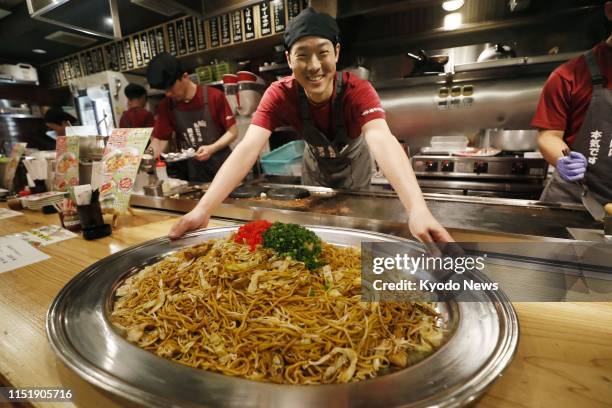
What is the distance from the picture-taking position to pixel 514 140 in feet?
13.1

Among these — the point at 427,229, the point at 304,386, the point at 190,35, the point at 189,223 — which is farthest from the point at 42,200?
the point at 190,35

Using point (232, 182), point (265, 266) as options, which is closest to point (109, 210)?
point (232, 182)

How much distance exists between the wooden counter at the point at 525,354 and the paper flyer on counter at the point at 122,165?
0.57m

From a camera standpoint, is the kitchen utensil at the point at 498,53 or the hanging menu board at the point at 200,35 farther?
the hanging menu board at the point at 200,35

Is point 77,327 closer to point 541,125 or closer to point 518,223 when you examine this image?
point 518,223

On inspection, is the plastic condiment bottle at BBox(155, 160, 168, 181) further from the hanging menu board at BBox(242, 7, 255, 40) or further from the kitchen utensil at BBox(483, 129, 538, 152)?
the kitchen utensil at BBox(483, 129, 538, 152)

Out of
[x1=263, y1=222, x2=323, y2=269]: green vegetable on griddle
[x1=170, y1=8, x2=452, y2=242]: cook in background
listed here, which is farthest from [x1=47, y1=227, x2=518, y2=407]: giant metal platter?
[x1=263, y1=222, x2=323, y2=269]: green vegetable on griddle

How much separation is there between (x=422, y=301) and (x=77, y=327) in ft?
3.53

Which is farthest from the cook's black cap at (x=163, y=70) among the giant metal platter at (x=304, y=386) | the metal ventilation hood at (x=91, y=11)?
the giant metal platter at (x=304, y=386)

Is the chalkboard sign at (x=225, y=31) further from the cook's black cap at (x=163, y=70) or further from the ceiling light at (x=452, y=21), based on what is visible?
the ceiling light at (x=452, y=21)

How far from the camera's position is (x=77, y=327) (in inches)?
34.3

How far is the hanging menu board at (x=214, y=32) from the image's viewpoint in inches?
189

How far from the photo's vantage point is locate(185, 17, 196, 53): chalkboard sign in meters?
5.11

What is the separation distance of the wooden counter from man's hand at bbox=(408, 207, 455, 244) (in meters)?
0.34
